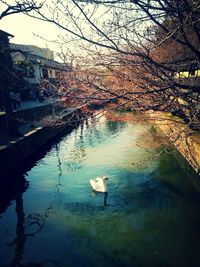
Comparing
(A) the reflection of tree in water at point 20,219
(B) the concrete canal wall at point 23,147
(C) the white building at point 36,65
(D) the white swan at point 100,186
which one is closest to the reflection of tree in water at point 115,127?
(B) the concrete canal wall at point 23,147

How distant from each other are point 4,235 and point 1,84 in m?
9.05

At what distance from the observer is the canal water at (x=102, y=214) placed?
7301 mm

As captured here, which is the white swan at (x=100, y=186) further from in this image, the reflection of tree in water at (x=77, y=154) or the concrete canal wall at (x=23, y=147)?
the reflection of tree in water at (x=77, y=154)

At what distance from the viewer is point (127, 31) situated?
18.0ft

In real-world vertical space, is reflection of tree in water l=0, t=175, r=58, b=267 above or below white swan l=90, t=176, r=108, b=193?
below

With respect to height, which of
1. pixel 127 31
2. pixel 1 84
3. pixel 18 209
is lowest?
pixel 18 209

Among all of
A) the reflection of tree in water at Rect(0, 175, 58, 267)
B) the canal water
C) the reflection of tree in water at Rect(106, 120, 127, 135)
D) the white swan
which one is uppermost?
the white swan

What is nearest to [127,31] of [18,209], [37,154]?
[18,209]

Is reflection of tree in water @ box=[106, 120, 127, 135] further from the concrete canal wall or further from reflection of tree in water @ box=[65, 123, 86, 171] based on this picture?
the concrete canal wall

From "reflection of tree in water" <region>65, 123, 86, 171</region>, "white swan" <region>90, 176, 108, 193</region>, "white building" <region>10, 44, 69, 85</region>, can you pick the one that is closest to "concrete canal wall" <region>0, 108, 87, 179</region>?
"reflection of tree in water" <region>65, 123, 86, 171</region>

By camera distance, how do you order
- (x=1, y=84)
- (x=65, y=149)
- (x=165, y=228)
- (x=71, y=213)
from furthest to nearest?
(x=65, y=149), (x=1, y=84), (x=71, y=213), (x=165, y=228)

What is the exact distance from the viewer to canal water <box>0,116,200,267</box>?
730cm

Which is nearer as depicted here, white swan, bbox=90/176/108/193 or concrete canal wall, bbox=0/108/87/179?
white swan, bbox=90/176/108/193

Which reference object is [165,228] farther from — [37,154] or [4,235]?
[37,154]
